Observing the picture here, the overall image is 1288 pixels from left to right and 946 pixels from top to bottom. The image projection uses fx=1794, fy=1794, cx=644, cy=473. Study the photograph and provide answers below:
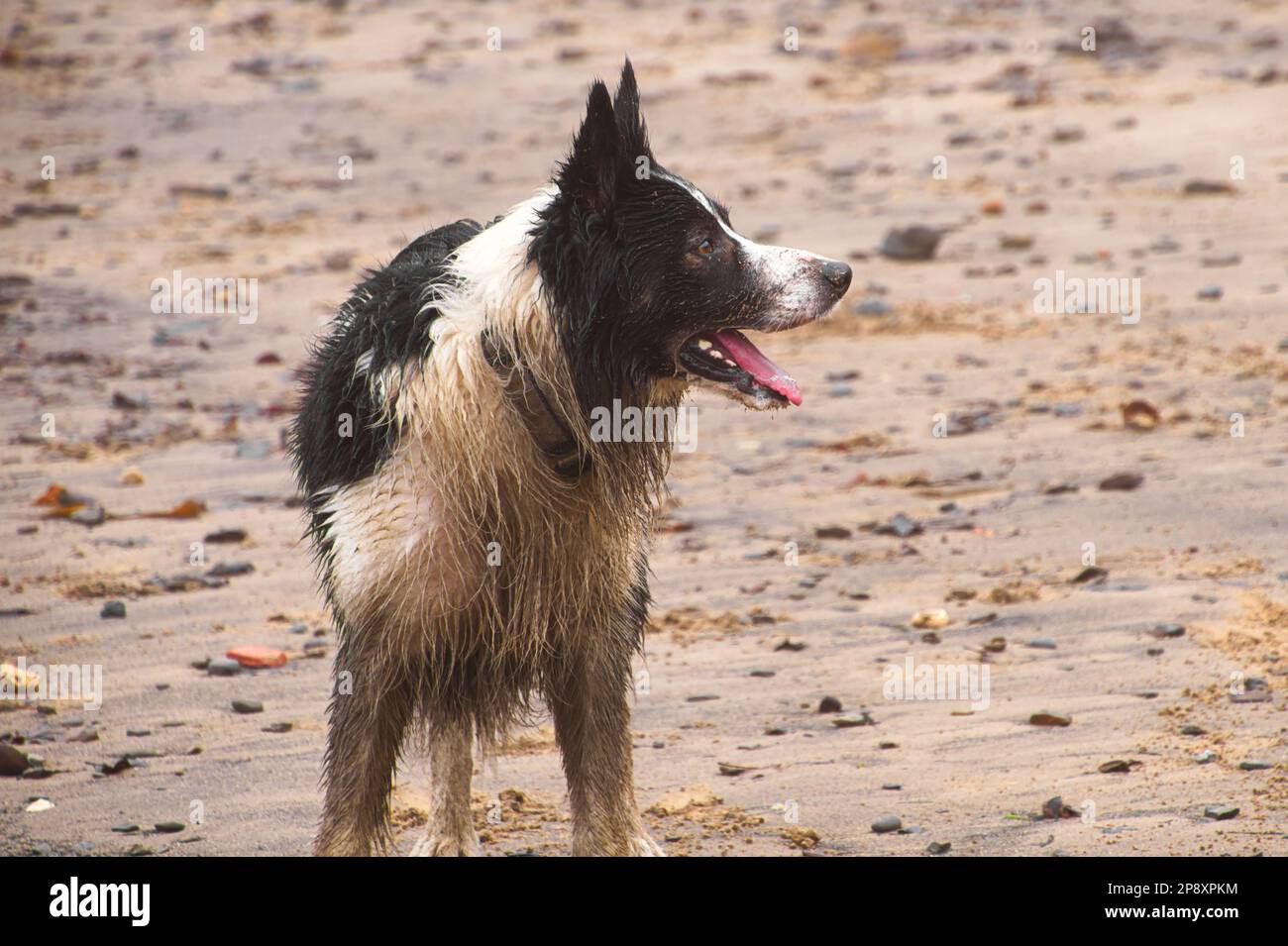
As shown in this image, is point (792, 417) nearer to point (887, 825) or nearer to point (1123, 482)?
point (1123, 482)

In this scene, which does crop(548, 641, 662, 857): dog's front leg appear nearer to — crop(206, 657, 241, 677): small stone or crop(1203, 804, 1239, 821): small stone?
crop(1203, 804, 1239, 821): small stone

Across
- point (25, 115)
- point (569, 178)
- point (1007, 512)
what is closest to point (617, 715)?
point (569, 178)

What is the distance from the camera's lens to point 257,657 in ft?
22.6

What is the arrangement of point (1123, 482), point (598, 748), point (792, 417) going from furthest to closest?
point (792, 417), point (1123, 482), point (598, 748)

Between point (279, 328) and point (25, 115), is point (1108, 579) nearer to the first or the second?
point (279, 328)

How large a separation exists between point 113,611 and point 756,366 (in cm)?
367

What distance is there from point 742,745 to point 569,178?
7.46 feet

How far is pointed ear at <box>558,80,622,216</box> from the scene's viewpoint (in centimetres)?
459

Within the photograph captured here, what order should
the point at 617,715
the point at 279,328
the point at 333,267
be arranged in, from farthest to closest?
the point at 333,267
the point at 279,328
the point at 617,715

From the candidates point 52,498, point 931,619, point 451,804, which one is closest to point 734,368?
point 451,804

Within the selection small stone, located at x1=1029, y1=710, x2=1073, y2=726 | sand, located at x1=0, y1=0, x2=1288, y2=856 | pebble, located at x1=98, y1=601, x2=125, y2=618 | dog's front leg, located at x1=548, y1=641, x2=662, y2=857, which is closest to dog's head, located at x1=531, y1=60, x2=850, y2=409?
dog's front leg, located at x1=548, y1=641, x2=662, y2=857

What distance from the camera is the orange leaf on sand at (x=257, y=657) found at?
22.6 feet

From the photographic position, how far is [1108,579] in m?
7.17
